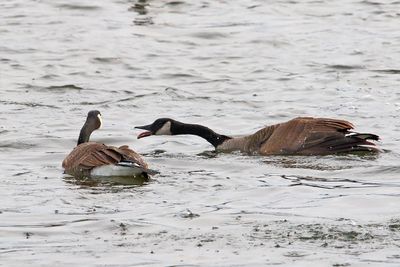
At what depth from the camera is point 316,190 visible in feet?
36.9

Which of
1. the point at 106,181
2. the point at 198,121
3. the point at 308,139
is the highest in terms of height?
the point at 308,139

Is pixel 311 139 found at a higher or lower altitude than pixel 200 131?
higher

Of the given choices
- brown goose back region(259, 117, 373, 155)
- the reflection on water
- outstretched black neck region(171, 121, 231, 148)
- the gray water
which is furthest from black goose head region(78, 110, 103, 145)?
brown goose back region(259, 117, 373, 155)

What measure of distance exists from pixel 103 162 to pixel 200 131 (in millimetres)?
2514

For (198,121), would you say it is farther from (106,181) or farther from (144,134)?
(106,181)

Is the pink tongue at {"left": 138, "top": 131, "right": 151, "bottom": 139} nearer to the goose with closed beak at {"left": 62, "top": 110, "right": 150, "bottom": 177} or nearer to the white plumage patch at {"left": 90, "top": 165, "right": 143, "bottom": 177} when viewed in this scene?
the goose with closed beak at {"left": 62, "top": 110, "right": 150, "bottom": 177}

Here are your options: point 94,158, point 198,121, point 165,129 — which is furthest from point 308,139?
point 198,121

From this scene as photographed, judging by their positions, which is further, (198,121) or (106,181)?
(198,121)

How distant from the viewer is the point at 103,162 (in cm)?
1219

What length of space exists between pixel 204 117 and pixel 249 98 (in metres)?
1.37

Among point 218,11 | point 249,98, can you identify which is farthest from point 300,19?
point 249,98

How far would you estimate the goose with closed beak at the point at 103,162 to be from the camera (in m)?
12.0

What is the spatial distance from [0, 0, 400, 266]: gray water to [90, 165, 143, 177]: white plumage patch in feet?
0.37

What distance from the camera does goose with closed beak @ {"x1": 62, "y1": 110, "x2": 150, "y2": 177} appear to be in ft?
39.5
